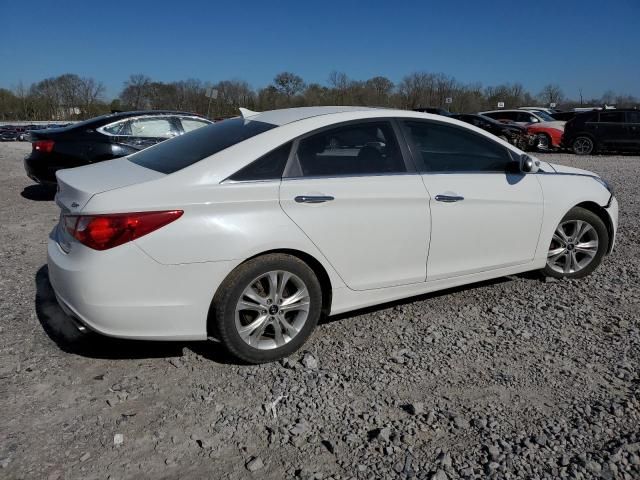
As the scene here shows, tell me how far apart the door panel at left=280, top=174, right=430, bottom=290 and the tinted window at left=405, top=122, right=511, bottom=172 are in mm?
283

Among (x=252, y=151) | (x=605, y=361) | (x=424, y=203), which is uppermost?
(x=252, y=151)

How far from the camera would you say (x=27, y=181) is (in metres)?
10.3

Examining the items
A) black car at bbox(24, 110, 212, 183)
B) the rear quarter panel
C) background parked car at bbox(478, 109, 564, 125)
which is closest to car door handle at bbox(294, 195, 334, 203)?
the rear quarter panel

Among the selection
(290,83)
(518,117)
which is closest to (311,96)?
(290,83)

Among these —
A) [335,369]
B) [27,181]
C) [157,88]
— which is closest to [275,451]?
[335,369]

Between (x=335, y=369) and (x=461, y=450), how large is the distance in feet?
3.18

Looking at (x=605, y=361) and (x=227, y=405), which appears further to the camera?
(x=605, y=361)

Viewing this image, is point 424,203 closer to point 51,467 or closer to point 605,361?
point 605,361

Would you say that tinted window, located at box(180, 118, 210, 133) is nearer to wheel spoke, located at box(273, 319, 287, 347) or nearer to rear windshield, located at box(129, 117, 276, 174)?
rear windshield, located at box(129, 117, 276, 174)

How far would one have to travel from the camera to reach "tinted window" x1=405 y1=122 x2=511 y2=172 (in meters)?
3.83

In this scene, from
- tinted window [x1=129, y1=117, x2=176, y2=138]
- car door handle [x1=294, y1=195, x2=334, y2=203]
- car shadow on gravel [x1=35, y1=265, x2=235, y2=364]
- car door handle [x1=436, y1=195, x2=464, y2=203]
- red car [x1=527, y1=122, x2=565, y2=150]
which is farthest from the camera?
red car [x1=527, y1=122, x2=565, y2=150]

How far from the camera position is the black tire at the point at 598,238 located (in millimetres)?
4590

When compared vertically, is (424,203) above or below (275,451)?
above

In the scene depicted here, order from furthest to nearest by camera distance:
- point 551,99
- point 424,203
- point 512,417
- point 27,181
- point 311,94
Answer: point 551,99 < point 311,94 < point 27,181 < point 424,203 < point 512,417
